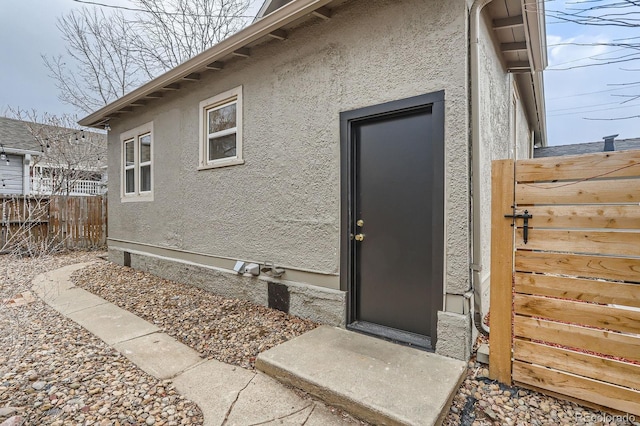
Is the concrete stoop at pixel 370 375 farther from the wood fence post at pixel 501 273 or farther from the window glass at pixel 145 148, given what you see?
the window glass at pixel 145 148

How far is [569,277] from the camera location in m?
2.28

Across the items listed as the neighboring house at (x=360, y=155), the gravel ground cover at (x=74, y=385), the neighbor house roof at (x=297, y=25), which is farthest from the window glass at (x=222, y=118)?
the gravel ground cover at (x=74, y=385)

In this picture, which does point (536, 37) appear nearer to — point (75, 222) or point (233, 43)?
point (233, 43)

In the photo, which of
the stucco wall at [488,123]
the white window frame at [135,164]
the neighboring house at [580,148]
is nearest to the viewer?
the stucco wall at [488,123]

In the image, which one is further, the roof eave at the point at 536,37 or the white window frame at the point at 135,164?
the white window frame at the point at 135,164

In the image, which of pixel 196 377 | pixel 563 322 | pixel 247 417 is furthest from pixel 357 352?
pixel 563 322

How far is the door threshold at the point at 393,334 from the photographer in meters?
2.99

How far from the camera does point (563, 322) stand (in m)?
2.27

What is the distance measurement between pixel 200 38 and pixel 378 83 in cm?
1220

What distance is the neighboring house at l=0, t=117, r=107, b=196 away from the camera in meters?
11.2

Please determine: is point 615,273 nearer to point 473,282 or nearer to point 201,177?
point 473,282

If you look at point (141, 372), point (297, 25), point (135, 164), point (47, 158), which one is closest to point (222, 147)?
point (297, 25)

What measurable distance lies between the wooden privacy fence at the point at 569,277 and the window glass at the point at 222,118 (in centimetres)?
397

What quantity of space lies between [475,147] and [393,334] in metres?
2.04
